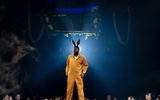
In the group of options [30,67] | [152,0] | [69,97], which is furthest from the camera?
[30,67]

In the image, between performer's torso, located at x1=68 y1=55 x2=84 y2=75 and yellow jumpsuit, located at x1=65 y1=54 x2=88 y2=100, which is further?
performer's torso, located at x1=68 y1=55 x2=84 y2=75

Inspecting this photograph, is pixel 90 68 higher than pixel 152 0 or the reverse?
the reverse

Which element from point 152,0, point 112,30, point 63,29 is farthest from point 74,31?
point 152,0

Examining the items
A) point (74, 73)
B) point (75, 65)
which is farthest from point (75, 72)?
point (75, 65)

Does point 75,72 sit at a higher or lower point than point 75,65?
lower

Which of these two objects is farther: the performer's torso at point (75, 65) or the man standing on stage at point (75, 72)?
the performer's torso at point (75, 65)

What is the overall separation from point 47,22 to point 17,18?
1524 millimetres

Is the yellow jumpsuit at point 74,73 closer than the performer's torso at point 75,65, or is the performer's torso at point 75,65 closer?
the yellow jumpsuit at point 74,73

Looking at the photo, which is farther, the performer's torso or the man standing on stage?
the performer's torso

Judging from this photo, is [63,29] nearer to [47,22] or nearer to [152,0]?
[47,22]

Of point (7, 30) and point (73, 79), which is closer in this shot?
point (73, 79)

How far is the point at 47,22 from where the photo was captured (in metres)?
16.7

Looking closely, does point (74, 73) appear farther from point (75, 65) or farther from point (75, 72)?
point (75, 65)

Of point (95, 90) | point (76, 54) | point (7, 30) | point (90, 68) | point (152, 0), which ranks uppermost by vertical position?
point (152, 0)
